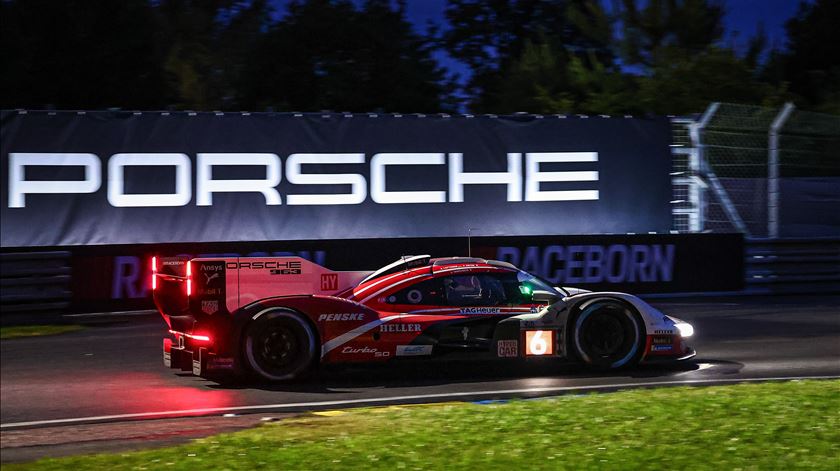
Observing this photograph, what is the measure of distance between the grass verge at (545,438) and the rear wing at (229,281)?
6.29 ft

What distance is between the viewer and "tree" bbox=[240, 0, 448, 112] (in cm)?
4109

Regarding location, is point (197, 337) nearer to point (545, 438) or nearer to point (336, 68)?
point (545, 438)

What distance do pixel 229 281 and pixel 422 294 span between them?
174cm

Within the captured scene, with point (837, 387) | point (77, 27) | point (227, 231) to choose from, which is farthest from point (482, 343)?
point (77, 27)

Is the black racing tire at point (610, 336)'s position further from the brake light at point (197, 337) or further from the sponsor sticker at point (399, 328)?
the brake light at point (197, 337)

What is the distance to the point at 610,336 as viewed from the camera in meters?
10.6

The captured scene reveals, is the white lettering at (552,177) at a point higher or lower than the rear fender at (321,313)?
higher

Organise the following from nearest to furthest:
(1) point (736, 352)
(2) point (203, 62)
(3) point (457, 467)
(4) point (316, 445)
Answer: (3) point (457, 467) < (4) point (316, 445) < (1) point (736, 352) < (2) point (203, 62)

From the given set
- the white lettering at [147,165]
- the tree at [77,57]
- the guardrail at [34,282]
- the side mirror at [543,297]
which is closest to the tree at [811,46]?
the tree at [77,57]

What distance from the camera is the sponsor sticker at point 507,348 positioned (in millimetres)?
10258

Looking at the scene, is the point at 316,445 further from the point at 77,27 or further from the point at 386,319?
the point at 77,27

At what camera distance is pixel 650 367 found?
35.7ft

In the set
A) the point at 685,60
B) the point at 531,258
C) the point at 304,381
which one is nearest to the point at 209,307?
the point at 304,381

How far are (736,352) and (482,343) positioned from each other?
3318mm
